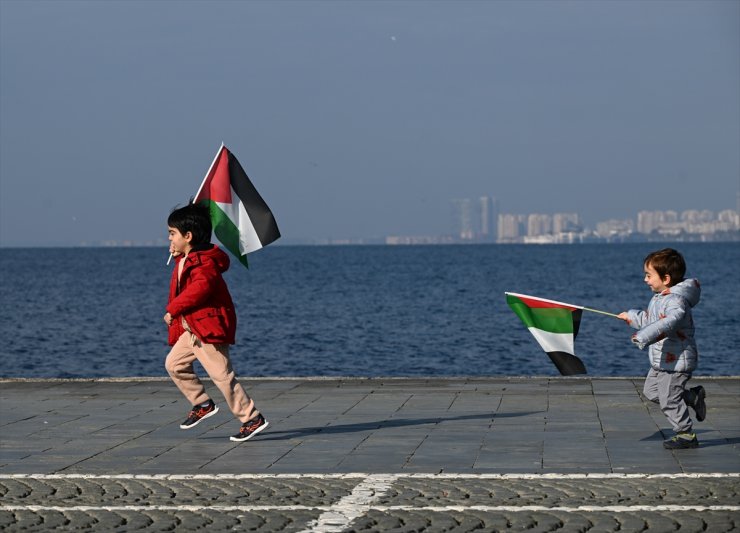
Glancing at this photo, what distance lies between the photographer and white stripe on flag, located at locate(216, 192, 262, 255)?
10.5 m

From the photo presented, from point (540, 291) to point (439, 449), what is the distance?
2397 inches

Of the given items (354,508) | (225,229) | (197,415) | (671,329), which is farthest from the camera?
(225,229)

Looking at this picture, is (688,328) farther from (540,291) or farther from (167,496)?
(540,291)

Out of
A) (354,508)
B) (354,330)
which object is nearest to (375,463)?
(354,508)

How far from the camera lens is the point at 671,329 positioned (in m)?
8.66

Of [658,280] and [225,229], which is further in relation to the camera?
[225,229]

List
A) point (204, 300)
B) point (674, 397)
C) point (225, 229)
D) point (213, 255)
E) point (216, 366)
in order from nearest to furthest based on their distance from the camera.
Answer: point (674, 397) → point (204, 300) → point (216, 366) → point (213, 255) → point (225, 229)

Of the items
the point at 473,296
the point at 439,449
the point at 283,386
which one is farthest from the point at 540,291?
the point at 439,449

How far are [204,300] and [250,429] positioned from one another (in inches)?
38.5

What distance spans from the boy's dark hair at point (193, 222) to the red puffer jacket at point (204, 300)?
5.2 inches

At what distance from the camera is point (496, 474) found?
777cm

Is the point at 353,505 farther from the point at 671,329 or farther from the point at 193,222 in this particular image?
the point at 193,222

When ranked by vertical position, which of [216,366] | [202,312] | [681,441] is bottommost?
[681,441]

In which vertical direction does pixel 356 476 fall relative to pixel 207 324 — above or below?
below
